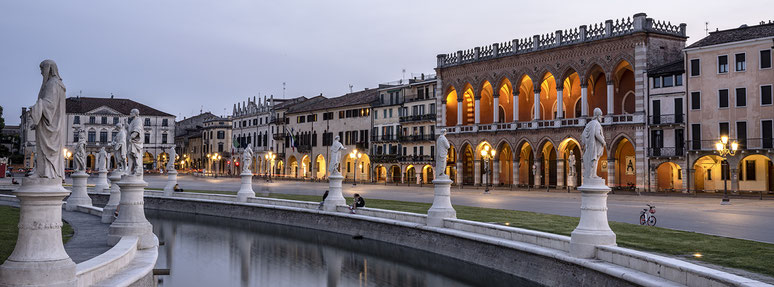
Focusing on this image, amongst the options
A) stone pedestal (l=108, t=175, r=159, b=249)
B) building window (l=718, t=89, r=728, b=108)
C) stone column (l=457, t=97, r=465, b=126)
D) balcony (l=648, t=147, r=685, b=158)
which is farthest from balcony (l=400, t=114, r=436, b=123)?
stone pedestal (l=108, t=175, r=159, b=249)

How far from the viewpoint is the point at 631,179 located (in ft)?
172

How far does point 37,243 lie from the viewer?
28.0ft

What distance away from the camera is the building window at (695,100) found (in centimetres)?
4575

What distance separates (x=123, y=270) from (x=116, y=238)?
3.60 meters

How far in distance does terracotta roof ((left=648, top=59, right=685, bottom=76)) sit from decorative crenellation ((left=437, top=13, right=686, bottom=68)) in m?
2.60

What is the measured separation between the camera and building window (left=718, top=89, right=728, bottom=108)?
4472cm

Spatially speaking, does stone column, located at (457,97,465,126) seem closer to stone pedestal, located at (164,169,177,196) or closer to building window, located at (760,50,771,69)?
building window, located at (760,50,771,69)

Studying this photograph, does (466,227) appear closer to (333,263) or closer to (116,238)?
(333,263)

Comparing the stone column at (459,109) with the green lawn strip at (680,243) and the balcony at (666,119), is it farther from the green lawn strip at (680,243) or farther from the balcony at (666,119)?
the green lawn strip at (680,243)

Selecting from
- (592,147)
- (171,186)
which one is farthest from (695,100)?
(592,147)

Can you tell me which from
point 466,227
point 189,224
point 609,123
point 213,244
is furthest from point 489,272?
point 609,123

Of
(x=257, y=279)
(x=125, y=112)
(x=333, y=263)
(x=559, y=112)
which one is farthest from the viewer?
(x=125, y=112)

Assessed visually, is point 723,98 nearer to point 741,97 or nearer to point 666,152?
point 741,97

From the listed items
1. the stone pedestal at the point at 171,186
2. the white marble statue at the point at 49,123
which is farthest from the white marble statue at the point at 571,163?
the white marble statue at the point at 49,123
